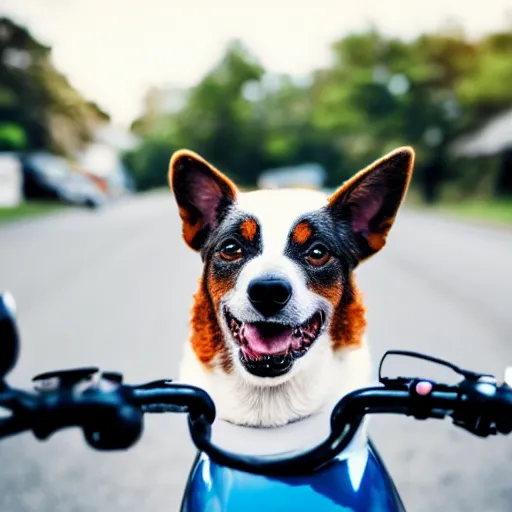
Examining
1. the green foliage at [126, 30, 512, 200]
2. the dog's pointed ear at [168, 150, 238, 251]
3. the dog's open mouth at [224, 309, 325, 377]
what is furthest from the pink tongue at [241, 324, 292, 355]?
the green foliage at [126, 30, 512, 200]

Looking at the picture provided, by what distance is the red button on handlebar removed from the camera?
1.14m

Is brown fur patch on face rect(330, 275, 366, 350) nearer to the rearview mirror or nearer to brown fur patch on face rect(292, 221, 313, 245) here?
brown fur patch on face rect(292, 221, 313, 245)

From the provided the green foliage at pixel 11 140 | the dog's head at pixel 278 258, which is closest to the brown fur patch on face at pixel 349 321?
the dog's head at pixel 278 258

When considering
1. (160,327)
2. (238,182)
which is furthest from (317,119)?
(160,327)

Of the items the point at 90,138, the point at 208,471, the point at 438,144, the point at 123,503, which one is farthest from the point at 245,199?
the point at 123,503

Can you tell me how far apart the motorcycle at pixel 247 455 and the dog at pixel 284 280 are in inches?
3.4

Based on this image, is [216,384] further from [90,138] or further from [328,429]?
[90,138]

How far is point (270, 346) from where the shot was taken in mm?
1220

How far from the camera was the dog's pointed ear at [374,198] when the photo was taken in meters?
1.22

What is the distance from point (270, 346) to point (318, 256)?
7.1 inches

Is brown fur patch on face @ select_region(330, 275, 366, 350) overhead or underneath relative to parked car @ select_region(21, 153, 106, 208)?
overhead

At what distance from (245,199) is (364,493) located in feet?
1.76

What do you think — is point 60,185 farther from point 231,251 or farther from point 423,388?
point 423,388

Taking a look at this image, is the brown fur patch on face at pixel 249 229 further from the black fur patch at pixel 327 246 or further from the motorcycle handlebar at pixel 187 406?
the motorcycle handlebar at pixel 187 406
